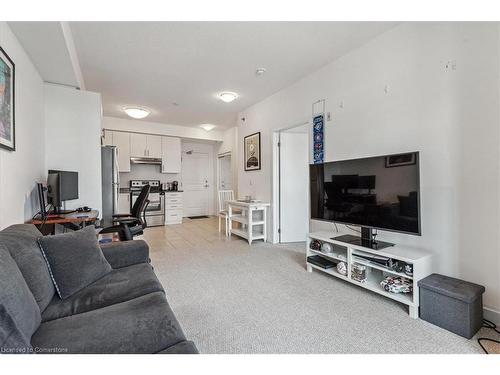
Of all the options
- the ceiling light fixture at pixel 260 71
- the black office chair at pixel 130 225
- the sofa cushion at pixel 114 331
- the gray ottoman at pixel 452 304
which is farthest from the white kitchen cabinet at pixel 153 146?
the gray ottoman at pixel 452 304

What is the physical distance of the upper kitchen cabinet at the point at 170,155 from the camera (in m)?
6.26

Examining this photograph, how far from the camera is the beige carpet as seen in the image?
4.86 feet

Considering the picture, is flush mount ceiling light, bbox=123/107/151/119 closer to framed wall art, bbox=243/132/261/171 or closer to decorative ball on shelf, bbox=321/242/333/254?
framed wall art, bbox=243/132/261/171

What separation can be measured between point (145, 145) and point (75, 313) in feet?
17.7

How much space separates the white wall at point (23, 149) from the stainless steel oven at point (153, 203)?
10.1 feet

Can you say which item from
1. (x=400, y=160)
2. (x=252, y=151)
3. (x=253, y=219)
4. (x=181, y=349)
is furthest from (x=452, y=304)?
(x=252, y=151)

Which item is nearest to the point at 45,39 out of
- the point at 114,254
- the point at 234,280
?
the point at 114,254

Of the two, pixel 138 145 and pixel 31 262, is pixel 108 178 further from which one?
pixel 31 262

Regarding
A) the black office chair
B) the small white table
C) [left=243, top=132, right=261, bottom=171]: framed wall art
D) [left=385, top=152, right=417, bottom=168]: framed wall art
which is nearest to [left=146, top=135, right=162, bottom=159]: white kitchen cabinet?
[left=243, top=132, right=261, bottom=171]: framed wall art

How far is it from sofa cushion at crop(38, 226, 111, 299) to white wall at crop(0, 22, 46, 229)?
725 millimetres

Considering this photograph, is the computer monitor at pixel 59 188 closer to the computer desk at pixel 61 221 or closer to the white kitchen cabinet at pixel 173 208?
the computer desk at pixel 61 221

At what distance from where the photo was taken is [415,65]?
213 centimetres
